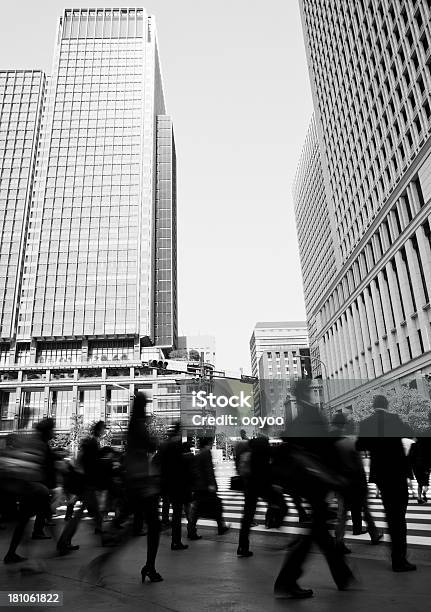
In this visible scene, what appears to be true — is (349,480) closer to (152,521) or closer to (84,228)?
(152,521)

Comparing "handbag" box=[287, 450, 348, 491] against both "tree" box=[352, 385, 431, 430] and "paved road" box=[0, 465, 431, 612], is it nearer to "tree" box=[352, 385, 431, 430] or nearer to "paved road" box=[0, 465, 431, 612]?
"paved road" box=[0, 465, 431, 612]

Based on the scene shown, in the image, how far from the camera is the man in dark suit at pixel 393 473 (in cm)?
498

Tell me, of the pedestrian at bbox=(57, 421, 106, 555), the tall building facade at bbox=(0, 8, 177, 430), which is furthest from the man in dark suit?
the tall building facade at bbox=(0, 8, 177, 430)

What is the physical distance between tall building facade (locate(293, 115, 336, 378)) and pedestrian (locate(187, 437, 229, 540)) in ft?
219

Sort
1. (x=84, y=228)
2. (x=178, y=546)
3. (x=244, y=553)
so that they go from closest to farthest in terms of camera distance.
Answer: (x=244, y=553) < (x=178, y=546) < (x=84, y=228)

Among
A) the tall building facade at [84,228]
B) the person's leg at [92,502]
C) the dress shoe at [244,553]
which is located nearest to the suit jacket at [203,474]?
the person's leg at [92,502]

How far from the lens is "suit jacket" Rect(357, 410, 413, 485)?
17.3 ft

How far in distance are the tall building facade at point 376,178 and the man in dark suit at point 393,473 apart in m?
29.2

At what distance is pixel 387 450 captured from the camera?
5.38 meters

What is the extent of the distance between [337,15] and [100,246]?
58.2 metres

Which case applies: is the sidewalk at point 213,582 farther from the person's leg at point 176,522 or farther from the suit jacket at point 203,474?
the suit jacket at point 203,474

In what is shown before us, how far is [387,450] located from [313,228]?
8860 cm

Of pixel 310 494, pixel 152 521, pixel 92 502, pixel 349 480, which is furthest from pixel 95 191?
pixel 310 494

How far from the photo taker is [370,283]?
4356 centimetres
